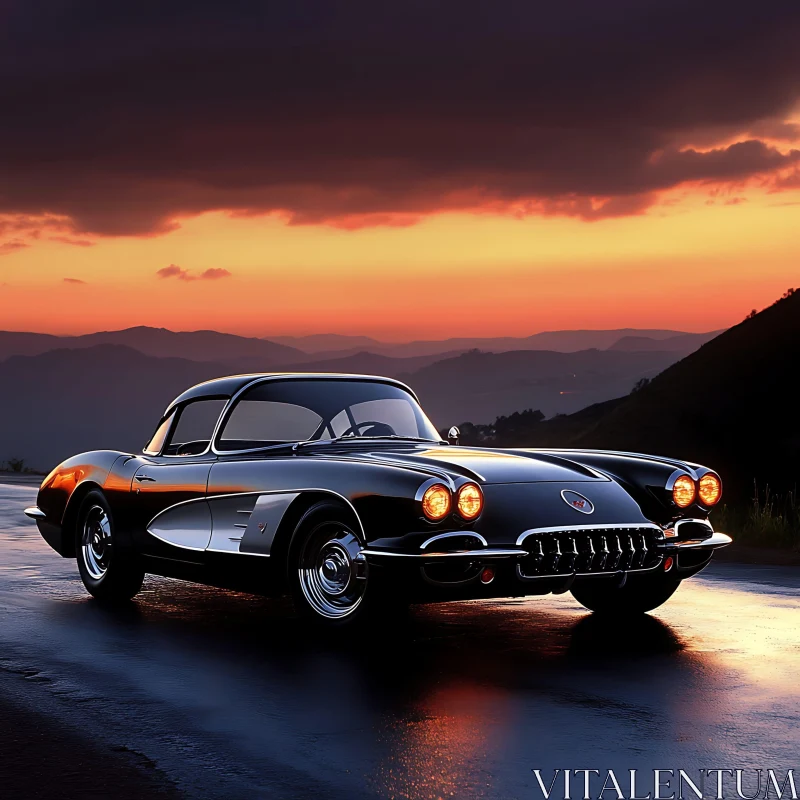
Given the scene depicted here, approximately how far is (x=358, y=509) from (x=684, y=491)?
89.0 inches

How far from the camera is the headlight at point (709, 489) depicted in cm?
880

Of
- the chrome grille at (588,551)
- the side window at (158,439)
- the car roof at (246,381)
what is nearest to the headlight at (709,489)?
the chrome grille at (588,551)

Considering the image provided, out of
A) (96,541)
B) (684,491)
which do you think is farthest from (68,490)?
(684,491)

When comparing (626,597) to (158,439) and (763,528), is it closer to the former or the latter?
(158,439)

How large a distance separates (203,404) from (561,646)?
3.35m

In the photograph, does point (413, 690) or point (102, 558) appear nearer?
point (413, 690)

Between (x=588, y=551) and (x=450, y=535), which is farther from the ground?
(x=450, y=535)

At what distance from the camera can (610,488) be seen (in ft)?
27.3

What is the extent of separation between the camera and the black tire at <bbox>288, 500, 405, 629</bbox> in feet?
25.5

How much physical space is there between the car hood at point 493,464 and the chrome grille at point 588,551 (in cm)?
49

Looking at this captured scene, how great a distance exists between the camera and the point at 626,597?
30.2 feet

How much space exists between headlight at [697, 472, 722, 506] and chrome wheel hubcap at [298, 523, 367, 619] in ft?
7.77

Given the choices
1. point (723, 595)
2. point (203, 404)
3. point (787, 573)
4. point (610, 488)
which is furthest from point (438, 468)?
point (787, 573)

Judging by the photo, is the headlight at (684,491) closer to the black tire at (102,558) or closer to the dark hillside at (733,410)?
the black tire at (102,558)
